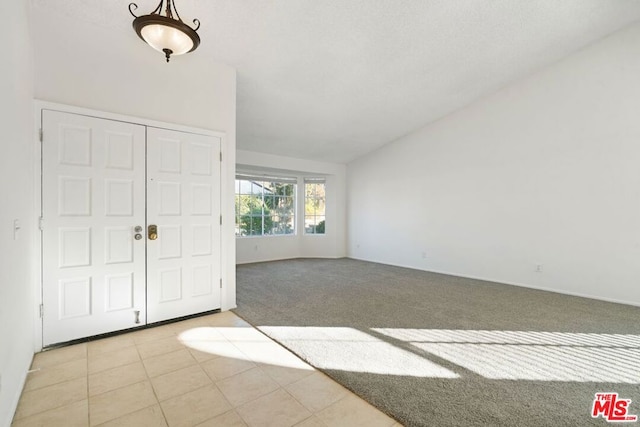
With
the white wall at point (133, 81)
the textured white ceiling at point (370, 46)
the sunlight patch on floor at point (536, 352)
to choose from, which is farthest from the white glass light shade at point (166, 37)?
the sunlight patch on floor at point (536, 352)

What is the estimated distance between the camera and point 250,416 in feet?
5.53

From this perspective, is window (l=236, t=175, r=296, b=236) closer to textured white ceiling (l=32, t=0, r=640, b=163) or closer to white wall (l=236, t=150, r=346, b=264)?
white wall (l=236, t=150, r=346, b=264)

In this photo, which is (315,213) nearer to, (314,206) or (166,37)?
(314,206)

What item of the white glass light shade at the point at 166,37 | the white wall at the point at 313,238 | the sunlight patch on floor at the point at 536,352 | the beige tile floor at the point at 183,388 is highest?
the white glass light shade at the point at 166,37

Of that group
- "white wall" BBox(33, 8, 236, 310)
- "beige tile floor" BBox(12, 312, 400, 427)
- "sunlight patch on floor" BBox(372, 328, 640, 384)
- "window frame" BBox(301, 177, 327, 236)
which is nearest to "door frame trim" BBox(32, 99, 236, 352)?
"white wall" BBox(33, 8, 236, 310)

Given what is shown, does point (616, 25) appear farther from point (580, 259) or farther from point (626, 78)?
point (580, 259)

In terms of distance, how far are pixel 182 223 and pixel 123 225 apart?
21.1 inches

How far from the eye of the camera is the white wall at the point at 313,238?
7027 mm

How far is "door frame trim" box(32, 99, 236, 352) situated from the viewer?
7.93 ft

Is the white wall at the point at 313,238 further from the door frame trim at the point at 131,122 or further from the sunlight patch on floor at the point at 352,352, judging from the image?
the sunlight patch on floor at the point at 352,352

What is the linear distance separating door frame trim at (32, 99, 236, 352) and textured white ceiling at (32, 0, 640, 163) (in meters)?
0.77

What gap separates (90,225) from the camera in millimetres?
2645

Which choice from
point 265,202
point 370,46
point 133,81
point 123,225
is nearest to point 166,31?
point 133,81

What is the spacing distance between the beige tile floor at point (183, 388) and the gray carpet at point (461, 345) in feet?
0.70
